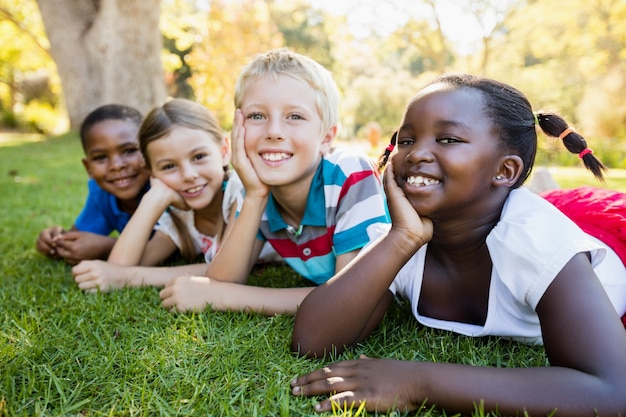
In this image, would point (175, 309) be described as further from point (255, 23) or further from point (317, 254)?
point (255, 23)

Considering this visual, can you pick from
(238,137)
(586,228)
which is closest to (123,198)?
(238,137)

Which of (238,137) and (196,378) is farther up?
(238,137)

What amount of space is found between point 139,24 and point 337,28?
778 inches

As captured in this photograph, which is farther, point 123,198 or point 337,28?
point 337,28

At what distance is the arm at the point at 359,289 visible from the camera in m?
1.88

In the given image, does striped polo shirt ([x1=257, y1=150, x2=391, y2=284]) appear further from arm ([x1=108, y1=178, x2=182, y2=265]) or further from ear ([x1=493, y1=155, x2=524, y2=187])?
arm ([x1=108, y1=178, x2=182, y2=265])

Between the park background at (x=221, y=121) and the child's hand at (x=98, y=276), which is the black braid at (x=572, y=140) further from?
the child's hand at (x=98, y=276)

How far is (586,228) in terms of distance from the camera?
7.45 feet

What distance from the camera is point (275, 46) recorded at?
18219 millimetres

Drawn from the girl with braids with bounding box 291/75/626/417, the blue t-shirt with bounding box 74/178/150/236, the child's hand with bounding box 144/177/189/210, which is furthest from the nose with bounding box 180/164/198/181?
the girl with braids with bounding box 291/75/626/417

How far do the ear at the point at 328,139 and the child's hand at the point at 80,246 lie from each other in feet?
6.06

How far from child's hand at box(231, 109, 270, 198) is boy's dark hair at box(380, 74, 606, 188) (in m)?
0.98

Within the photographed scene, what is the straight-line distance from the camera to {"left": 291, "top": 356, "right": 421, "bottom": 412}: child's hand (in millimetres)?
1596

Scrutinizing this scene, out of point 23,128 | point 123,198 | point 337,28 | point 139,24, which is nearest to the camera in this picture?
point 123,198
